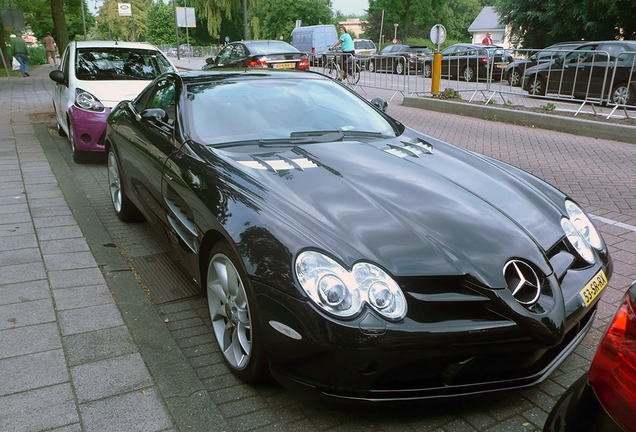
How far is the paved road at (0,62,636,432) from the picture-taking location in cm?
234

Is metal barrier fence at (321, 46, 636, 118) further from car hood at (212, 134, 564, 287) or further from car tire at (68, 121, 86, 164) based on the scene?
car hood at (212, 134, 564, 287)

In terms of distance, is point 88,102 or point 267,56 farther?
point 267,56

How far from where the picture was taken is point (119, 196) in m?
4.99

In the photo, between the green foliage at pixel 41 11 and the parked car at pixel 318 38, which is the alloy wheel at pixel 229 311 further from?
the parked car at pixel 318 38

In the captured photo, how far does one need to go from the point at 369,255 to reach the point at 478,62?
16729 millimetres

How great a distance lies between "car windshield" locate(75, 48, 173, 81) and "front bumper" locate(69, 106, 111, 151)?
33.8 inches

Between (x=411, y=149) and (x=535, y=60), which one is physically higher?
(x=535, y=60)

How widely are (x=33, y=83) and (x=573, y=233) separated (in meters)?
23.0

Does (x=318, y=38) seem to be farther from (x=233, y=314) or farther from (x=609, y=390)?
(x=609, y=390)

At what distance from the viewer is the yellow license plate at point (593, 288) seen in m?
2.43

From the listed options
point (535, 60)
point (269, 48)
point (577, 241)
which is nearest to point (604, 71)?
point (535, 60)

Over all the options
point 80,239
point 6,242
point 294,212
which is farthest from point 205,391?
point 6,242

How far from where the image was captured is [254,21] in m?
57.8

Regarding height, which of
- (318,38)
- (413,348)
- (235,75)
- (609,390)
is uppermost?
(318,38)
